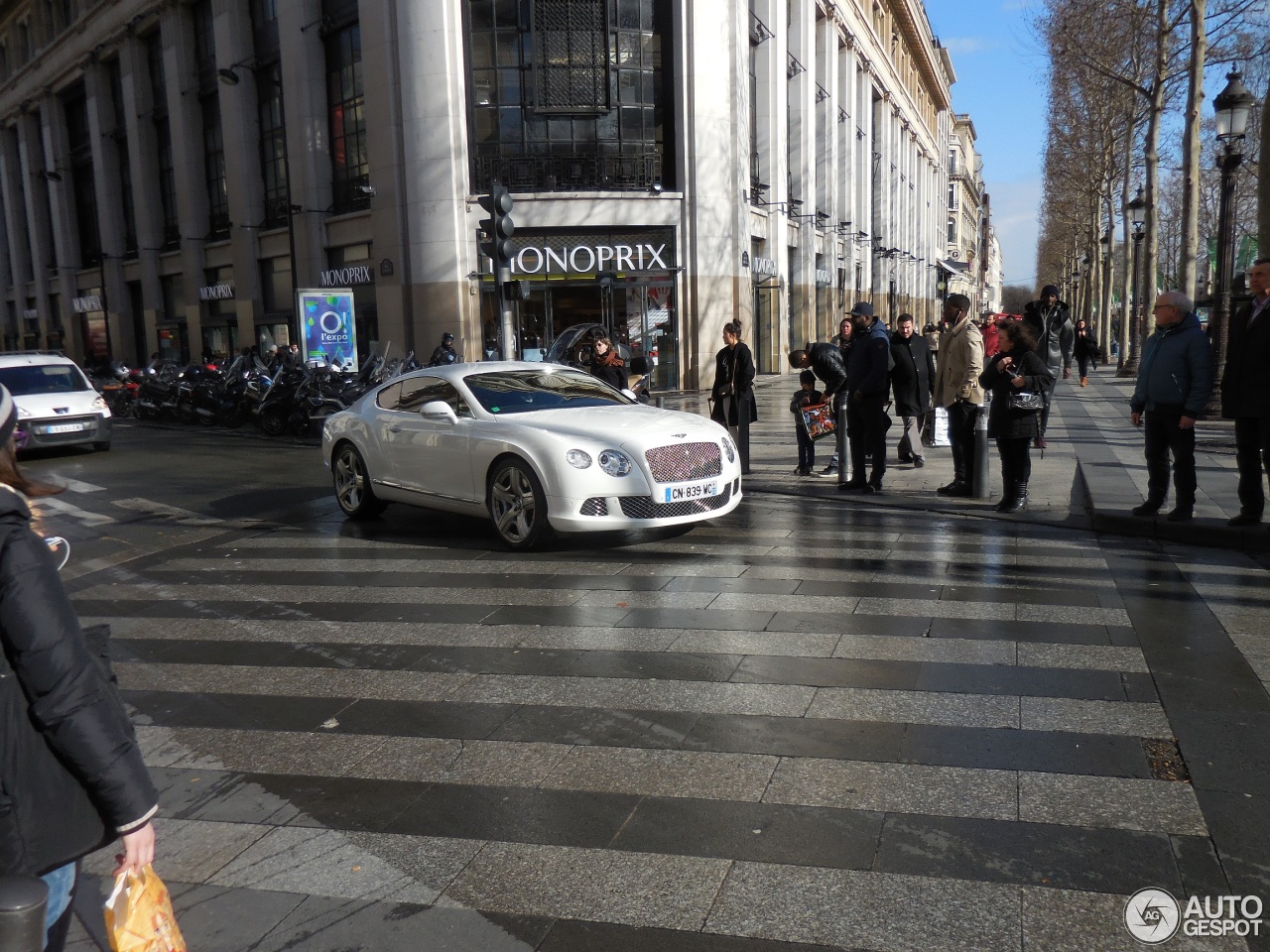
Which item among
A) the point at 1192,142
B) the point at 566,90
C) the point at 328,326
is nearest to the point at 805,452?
the point at 1192,142

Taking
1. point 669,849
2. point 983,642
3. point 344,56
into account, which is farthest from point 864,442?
point 344,56

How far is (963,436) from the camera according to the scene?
10367mm

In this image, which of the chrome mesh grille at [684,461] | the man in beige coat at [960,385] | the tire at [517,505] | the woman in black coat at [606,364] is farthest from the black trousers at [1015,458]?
the woman in black coat at [606,364]

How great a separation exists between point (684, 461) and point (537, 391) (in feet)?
5.44

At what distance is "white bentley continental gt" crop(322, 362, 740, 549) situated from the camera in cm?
791

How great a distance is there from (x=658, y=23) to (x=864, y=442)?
738 inches

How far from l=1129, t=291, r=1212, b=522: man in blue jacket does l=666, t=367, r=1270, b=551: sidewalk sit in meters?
0.41

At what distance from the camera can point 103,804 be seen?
2.01 meters

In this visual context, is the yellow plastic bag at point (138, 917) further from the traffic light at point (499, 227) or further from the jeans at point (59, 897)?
the traffic light at point (499, 227)

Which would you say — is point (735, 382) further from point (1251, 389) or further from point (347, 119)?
point (347, 119)

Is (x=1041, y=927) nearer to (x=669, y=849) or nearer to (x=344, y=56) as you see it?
(x=669, y=849)

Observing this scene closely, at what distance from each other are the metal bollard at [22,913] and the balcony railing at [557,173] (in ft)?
82.5

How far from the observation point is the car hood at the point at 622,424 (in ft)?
26.4

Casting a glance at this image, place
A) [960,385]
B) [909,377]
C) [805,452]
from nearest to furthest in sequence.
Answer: [960,385] < [909,377] < [805,452]
